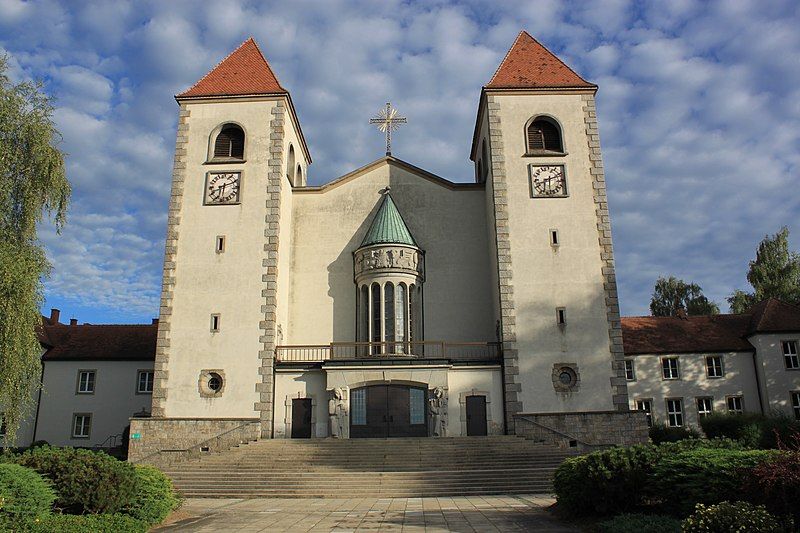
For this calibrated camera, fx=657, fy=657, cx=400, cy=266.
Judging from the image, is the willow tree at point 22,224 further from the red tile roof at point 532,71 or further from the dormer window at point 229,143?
the red tile roof at point 532,71

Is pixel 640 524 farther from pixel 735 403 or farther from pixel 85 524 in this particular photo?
pixel 735 403

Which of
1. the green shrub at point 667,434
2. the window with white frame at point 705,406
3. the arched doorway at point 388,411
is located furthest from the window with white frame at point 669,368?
the arched doorway at point 388,411

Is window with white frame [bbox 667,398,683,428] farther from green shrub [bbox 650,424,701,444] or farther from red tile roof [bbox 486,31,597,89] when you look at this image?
red tile roof [bbox 486,31,597,89]

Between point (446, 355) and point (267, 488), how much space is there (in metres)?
10.9

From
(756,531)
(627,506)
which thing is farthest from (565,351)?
(756,531)

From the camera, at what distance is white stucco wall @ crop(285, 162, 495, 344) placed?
97.7ft

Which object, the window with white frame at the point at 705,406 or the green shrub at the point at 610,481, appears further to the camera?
the window with white frame at the point at 705,406

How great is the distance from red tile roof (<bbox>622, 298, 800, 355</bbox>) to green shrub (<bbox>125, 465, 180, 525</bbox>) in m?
28.7

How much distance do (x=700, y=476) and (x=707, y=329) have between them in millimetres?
29841

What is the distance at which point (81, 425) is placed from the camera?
114 ft

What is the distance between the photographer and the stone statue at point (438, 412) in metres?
25.9

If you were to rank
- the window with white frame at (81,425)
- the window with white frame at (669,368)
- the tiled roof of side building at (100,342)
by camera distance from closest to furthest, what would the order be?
the window with white frame at (81,425) → the tiled roof of side building at (100,342) → the window with white frame at (669,368)

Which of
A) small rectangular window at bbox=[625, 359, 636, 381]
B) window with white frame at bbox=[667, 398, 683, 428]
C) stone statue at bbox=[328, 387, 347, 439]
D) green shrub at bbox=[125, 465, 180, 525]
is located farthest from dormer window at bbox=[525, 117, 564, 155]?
green shrub at bbox=[125, 465, 180, 525]

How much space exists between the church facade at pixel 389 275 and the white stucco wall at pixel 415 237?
7cm
